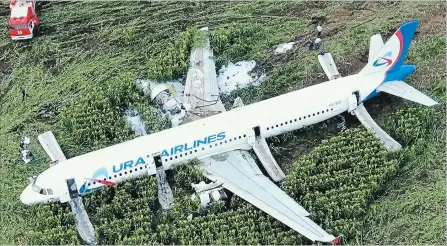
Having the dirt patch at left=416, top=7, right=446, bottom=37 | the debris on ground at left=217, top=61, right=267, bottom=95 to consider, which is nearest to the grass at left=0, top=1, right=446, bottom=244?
the dirt patch at left=416, top=7, right=446, bottom=37

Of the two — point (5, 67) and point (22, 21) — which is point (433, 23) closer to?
point (22, 21)

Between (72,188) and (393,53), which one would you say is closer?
(72,188)

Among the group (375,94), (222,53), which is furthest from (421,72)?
(222,53)

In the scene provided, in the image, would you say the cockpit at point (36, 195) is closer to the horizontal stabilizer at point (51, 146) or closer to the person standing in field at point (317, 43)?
the horizontal stabilizer at point (51, 146)

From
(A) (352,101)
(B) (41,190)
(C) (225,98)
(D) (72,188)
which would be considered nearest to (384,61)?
(A) (352,101)

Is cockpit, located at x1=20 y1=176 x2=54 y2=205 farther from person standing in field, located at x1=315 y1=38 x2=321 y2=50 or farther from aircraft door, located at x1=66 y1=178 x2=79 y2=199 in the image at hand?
person standing in field, located at x1=315 y1=38 x2=321 y2=50

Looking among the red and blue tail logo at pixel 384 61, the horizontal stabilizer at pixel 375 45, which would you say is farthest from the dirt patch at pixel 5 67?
the red and blue tail logo at pixel 384 61

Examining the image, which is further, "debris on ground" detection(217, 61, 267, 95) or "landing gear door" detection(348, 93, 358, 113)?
"debris on ground" detection(217, 61, 267, 95)
